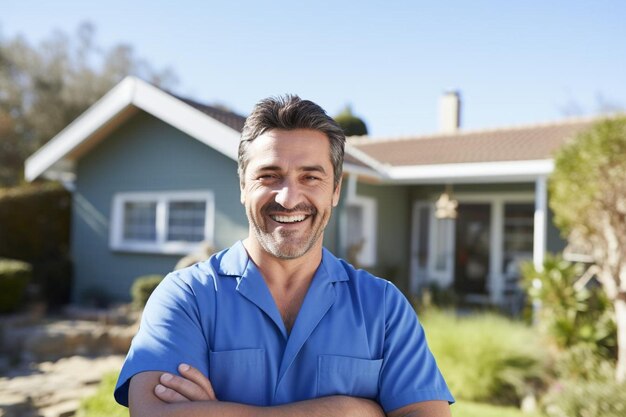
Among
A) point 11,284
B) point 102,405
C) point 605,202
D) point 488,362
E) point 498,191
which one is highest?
A: point 498,191

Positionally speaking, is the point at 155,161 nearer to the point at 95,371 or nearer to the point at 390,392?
the point at 95,371

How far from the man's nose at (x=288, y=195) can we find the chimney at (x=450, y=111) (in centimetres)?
1219

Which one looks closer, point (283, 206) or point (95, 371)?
point (283, 206)

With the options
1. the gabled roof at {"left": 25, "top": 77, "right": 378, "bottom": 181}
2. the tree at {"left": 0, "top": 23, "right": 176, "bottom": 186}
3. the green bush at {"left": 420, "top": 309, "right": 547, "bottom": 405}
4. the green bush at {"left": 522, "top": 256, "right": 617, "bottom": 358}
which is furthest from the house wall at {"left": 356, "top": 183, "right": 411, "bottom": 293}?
the tree at {"left": 0, "top": 23, "right": 176, "bottom": 186}

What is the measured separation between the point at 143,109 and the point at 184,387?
906 cm

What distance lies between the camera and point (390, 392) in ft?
6.12

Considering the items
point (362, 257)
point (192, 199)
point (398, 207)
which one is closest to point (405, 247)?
point (398, 207)

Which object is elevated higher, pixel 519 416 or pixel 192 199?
pixel 192 199

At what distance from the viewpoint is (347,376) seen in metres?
1.83

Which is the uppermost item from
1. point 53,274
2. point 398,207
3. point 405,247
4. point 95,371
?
point 398,207

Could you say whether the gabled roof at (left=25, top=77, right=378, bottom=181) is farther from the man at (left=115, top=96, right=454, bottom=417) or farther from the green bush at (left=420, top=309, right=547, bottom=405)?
the man at (left=115, top=96, right=454, bottom=417)

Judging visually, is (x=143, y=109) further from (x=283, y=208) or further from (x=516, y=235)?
(x=283, y=208)

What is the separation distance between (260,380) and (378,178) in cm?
851

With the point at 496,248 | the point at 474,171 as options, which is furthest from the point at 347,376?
the point at 496,248
